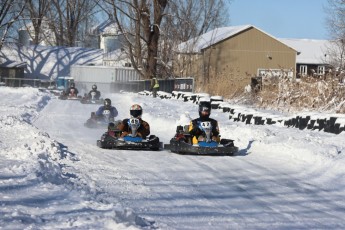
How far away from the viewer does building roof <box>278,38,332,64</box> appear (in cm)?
7238

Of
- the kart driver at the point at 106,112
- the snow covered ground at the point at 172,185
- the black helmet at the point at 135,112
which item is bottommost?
the snow covered ground at the point at 172,185

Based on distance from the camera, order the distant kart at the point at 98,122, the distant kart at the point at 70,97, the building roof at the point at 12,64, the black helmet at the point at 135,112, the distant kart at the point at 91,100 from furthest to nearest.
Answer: the building roof at the point at 12,64 < the distant kart at the point at 70,97 < the distant kart at the point at 91,100 < the distant kart at the point at 98,122 < the black helmet at the point at 135,112

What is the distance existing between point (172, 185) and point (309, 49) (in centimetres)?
7159

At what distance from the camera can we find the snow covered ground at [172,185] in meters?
6.54

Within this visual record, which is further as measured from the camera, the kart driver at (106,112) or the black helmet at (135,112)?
the kart driver at (106,112)

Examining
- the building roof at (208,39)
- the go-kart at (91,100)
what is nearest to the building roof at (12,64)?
the building roof at (208,39)

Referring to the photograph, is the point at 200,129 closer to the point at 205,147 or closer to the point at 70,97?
the point at 205,147

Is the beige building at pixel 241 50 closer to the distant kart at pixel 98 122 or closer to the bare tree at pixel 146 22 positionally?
the bare tree at pixel 146 22

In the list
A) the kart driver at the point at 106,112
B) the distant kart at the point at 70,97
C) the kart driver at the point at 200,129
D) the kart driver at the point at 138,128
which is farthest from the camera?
the distant kart at the point at 70,97

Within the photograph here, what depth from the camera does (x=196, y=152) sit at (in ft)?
41.9

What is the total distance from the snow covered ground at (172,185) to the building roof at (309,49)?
58.8 meters

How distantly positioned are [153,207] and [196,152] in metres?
5.50

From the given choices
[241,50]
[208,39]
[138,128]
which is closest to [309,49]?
[241,50]

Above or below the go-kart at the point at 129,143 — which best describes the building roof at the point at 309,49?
above
